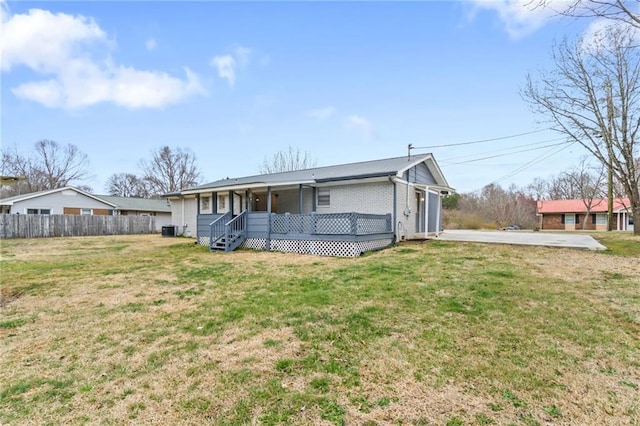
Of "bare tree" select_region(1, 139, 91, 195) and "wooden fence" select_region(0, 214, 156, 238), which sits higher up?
"bare tree" select_region(1, 139, 91, 195)

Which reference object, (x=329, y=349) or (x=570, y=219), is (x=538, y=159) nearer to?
(x=570, y=219)

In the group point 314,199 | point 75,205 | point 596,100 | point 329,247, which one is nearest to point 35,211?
point 75,205

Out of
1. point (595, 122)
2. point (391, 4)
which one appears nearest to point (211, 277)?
point (391, 4)

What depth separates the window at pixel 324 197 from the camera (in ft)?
47.2

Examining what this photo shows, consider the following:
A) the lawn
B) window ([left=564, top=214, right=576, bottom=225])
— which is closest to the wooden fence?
the lawn

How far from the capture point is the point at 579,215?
37906mm

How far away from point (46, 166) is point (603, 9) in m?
51.5

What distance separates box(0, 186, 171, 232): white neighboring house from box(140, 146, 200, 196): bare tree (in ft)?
33.9

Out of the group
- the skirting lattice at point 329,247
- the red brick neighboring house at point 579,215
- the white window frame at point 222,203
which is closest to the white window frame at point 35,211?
the white window frame at point 222,203

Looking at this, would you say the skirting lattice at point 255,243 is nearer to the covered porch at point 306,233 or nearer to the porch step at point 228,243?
the covered porch at point 306,233

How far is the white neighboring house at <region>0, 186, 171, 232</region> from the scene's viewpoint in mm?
24141

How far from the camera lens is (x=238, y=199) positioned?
1744 centimetres

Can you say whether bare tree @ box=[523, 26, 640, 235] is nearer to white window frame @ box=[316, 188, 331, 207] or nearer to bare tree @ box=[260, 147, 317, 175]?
white window frame @ box=[316, 188, 331, 207]

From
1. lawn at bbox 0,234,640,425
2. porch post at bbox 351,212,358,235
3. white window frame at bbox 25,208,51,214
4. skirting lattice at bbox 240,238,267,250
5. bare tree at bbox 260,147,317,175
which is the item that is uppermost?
bare tree at bbox 260,147,317,175
